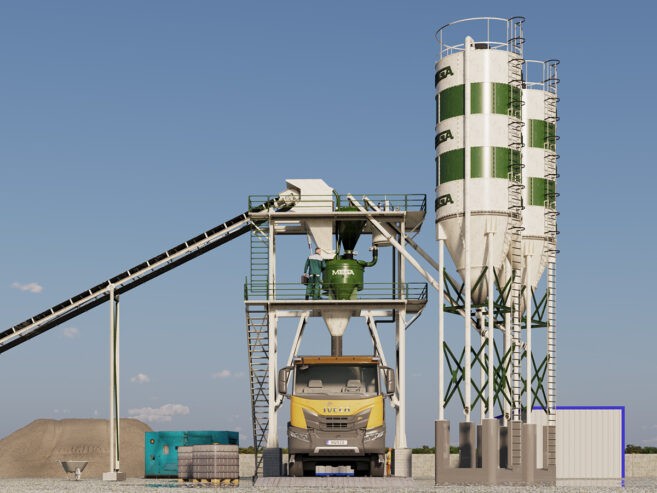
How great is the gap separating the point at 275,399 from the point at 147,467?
8.16 meters

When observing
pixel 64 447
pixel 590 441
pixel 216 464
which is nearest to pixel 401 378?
pixel 216 464

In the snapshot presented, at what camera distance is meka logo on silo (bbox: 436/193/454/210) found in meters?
44.6

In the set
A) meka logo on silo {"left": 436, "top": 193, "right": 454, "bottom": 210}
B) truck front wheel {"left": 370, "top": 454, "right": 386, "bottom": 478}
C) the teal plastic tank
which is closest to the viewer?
truck front wheel {"left": 370, "top": 454, "right": 386, "bottom": 478}

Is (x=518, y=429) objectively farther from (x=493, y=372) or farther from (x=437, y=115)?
(x=437, y=115)

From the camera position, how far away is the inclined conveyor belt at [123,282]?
49.2 m

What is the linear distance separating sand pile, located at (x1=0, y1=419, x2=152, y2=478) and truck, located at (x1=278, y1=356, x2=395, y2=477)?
25.0 m

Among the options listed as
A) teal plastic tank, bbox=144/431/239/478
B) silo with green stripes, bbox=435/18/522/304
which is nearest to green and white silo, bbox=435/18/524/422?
silo with green stripes, bbox=435/18/522/304

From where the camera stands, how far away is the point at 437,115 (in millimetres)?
45844

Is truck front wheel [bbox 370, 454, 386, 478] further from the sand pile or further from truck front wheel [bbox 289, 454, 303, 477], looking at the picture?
the sand pile

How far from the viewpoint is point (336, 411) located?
3616cm

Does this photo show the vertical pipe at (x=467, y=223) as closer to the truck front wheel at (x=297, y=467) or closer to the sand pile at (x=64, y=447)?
the truck front wheel at (x=297, y=467)

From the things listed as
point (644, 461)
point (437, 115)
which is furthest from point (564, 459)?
point (437, 115)

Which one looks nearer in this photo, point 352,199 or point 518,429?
point 518,429

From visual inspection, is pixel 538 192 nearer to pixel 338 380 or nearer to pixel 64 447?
pixel 338 380
